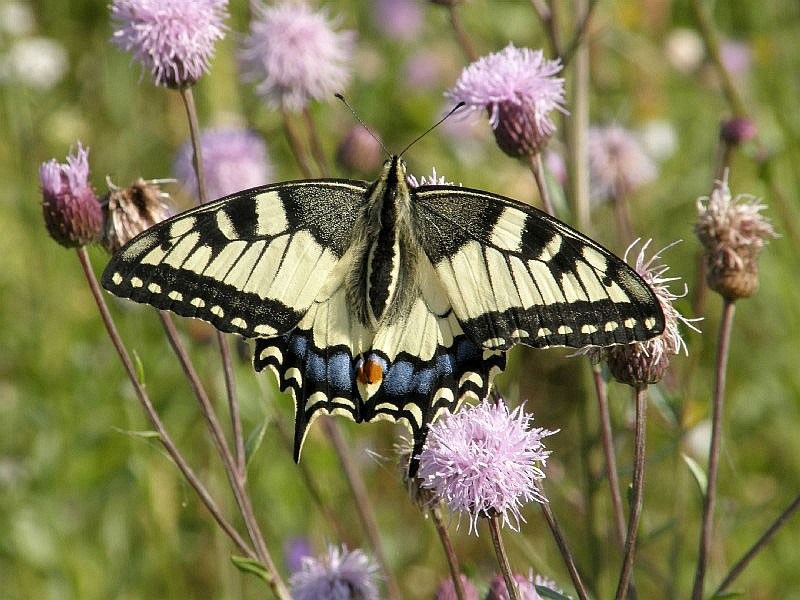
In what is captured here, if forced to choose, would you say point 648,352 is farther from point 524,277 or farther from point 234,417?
point 234,417

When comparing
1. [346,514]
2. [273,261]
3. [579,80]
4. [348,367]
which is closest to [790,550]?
[346,514]

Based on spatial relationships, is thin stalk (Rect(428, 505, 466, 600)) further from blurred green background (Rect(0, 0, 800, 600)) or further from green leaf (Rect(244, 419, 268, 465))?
green leaf (Rect(244, 419, 268, 465))

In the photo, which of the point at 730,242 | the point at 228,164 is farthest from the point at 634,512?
the point at 228,164

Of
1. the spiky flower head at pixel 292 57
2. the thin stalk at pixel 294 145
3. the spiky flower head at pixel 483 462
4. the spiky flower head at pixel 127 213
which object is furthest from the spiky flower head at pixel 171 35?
the spiky flower head at pixel 483 462

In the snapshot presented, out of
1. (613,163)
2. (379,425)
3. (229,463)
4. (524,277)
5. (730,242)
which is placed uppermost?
(613,163)

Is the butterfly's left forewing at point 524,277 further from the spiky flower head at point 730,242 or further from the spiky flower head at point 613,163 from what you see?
the spiky flower head at point 613,163

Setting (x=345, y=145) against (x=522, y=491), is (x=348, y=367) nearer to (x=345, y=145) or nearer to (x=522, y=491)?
(x=522, y=491)
